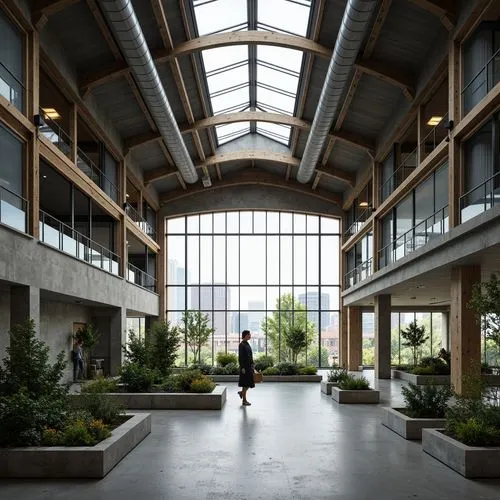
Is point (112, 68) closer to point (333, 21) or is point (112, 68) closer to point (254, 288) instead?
point (333, 21)

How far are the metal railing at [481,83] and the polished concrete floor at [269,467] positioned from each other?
8.68m

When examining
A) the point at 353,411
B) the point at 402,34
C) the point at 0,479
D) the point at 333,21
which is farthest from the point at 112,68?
the point at 0,479

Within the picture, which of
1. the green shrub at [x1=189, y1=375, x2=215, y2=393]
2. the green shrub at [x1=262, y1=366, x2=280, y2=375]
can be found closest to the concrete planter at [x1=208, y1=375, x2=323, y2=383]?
the green shrub at [x1=262, y1=366, x2=280, y2=375]

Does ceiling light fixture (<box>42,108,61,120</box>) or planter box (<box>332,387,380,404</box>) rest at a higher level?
ceiling light fixture (<box>42,108,61,120</box>)

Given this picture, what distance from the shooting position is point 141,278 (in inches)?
1426

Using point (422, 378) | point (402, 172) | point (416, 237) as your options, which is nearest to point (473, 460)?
point (416, 237)

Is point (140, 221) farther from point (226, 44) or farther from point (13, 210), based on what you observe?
point (13, 210)

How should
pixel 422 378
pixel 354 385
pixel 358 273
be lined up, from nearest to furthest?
pixel 354 385 < pixel 422 378 < pixel 358 273

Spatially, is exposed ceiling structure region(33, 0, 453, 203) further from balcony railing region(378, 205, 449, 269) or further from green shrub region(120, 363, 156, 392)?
green shrub region(120, 363, 156, 392)

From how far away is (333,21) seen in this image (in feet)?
65.3

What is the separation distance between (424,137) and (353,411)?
1039 cm

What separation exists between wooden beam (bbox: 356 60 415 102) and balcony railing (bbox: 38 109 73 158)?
10109 mm

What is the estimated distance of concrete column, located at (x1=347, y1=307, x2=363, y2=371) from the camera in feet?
124

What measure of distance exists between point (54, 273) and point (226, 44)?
9383mm
